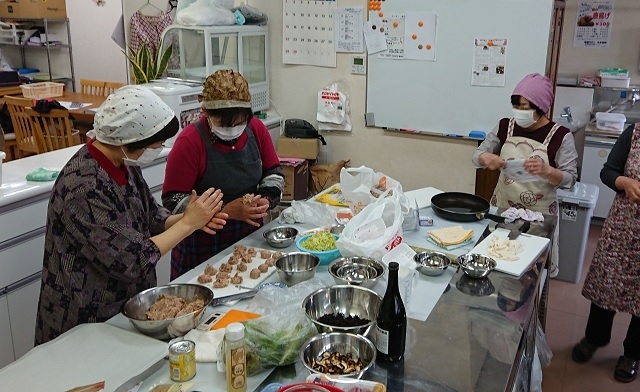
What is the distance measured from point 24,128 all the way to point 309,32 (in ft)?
9.07

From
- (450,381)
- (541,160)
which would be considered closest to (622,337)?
(541,160)

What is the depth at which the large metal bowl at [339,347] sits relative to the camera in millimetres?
1464

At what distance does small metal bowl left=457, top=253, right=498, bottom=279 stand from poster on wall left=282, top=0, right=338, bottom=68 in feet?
9.01

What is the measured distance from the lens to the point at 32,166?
10.1 feet

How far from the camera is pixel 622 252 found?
2766mm

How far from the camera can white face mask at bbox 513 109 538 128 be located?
275cm

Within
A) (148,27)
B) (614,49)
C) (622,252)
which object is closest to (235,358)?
(622,252)

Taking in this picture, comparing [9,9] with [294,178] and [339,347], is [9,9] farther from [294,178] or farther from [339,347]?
[339,347]

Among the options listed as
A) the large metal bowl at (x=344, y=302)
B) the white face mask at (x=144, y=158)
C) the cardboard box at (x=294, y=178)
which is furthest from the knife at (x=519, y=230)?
the cardboard box at (x=294, y=178)

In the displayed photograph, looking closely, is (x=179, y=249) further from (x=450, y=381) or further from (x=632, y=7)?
(x=632, y=7)

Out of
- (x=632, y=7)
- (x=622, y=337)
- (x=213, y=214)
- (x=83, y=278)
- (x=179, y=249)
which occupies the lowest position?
(x=622, y=337)

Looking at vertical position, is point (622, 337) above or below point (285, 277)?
below

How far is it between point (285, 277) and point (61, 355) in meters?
0.76

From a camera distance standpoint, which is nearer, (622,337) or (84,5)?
(622,337)
